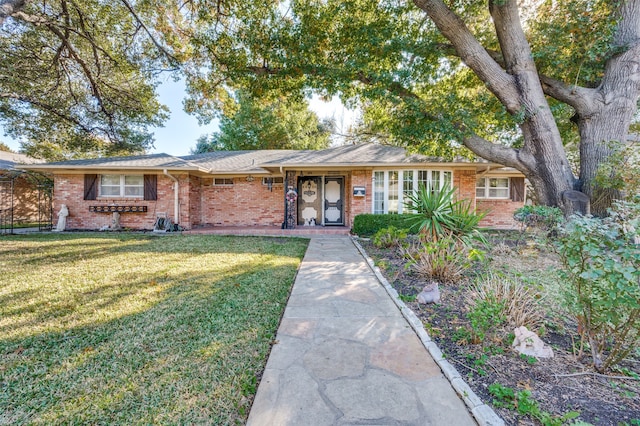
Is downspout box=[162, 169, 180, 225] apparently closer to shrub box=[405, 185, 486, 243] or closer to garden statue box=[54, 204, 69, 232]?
garden statue box=[54, 204, 69, 232]

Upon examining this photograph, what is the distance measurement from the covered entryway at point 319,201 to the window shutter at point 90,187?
8591mm

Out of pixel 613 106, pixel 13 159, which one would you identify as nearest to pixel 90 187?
pixel 13 159

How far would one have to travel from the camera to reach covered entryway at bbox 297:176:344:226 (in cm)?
1271

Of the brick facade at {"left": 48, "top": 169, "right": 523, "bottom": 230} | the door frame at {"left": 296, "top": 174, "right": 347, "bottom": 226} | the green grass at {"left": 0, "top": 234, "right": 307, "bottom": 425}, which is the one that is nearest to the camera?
the green grass at {"left": 0, "top": 234, "right": 307, "bottom": 425}

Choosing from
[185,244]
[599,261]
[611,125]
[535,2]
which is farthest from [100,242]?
[535,2]

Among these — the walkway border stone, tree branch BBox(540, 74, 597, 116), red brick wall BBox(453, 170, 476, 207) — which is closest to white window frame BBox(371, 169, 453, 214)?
red brick wall BBox(453, 170, 476, 207)

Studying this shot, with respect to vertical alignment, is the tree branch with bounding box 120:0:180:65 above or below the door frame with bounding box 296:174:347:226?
above

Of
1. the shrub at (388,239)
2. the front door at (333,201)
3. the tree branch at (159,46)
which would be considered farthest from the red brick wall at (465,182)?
the tree branch at (159,46)

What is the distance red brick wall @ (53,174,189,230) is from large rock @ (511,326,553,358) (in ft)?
37.8

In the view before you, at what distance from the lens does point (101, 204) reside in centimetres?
1134

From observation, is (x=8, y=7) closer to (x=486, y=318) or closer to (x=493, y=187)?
(x=486, y=318)

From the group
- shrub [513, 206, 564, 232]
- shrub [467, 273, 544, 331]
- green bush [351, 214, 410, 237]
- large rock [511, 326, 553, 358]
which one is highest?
shrub [513, 206, 564, 232]

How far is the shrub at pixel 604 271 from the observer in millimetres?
1862

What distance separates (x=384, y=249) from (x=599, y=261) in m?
5.64
